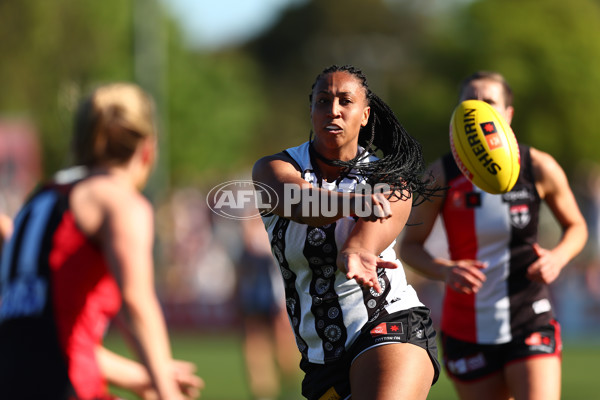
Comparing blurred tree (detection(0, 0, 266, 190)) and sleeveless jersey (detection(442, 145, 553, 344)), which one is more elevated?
blurred tree (detection(0, 0, 266, 190))

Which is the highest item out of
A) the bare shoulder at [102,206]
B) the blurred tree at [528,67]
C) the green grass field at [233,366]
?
the blurred tree at [528,67]

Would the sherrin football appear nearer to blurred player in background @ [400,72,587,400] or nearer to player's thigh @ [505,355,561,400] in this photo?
blurred player in background @ [400,72,587,400]

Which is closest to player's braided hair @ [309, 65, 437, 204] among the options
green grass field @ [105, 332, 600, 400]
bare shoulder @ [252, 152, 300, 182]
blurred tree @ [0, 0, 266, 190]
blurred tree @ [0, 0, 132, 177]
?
bare shoulder @ [252, 152, 300, 182]

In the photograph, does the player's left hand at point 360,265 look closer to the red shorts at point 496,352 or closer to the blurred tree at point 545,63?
the red shorts at point 496,352

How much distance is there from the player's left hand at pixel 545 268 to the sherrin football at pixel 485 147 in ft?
1.87

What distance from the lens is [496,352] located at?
6.20 metres

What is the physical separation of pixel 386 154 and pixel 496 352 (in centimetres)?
165

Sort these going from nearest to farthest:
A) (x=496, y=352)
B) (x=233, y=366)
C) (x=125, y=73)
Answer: (x=496, y=352)
(x=233, y=366)
(x=125, y=73)

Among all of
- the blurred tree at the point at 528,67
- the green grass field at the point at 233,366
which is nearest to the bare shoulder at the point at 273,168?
the green grass field at the point at 233,366

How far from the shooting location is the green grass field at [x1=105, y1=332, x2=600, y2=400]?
12.8 meters

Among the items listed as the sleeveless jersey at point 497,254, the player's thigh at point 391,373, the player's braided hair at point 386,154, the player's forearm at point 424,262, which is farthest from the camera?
the sleeveless jersey at point 497,254

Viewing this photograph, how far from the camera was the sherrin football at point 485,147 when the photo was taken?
5.64 meters

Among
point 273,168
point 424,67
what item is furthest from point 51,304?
point 424,67

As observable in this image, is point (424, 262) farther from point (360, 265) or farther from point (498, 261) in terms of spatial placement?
point (360, 265)
